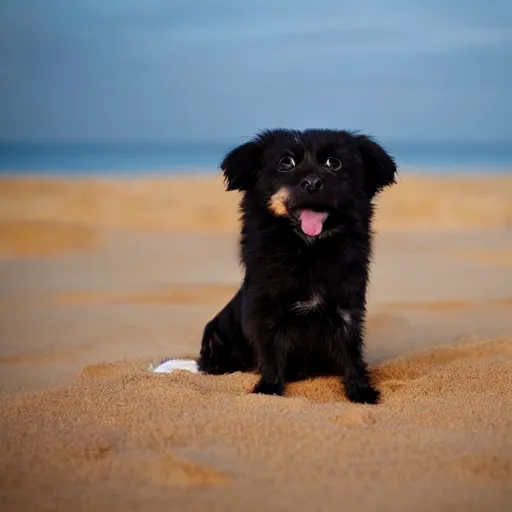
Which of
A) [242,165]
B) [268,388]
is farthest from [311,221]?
[268,388]

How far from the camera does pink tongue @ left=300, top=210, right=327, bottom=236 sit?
4.48 m

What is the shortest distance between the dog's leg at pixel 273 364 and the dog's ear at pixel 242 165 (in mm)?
819

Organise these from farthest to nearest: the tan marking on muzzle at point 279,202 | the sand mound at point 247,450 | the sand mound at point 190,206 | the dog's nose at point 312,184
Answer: the sand mound at point 190,206 < the tan marking on muzzle at point 279,202 < the dog's nose at point 312,184 < the sand mound at point 247,450

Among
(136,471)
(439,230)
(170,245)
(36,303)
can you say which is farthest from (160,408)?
(439,230)

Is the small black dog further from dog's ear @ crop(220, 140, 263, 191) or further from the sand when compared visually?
the sand

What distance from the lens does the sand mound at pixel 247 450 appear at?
2.91 meters

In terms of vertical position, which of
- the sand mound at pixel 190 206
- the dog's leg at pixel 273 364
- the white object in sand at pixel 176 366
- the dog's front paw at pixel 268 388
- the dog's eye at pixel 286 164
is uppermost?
the dog's eye at pixel 286 164

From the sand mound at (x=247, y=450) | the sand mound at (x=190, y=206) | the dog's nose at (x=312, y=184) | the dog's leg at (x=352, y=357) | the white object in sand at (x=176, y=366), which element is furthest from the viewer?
the sand mound at (x=190, y=206)

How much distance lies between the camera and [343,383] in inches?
190

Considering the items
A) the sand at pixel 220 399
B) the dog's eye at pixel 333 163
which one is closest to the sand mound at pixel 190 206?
the sand at pixel 220 399

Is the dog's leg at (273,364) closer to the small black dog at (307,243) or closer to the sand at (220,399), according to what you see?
the small black dog at (307,243)

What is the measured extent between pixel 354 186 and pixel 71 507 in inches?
90.1

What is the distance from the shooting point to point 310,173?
4.41 meters

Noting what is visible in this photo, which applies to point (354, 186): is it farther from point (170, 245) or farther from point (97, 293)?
point (170, 245)
